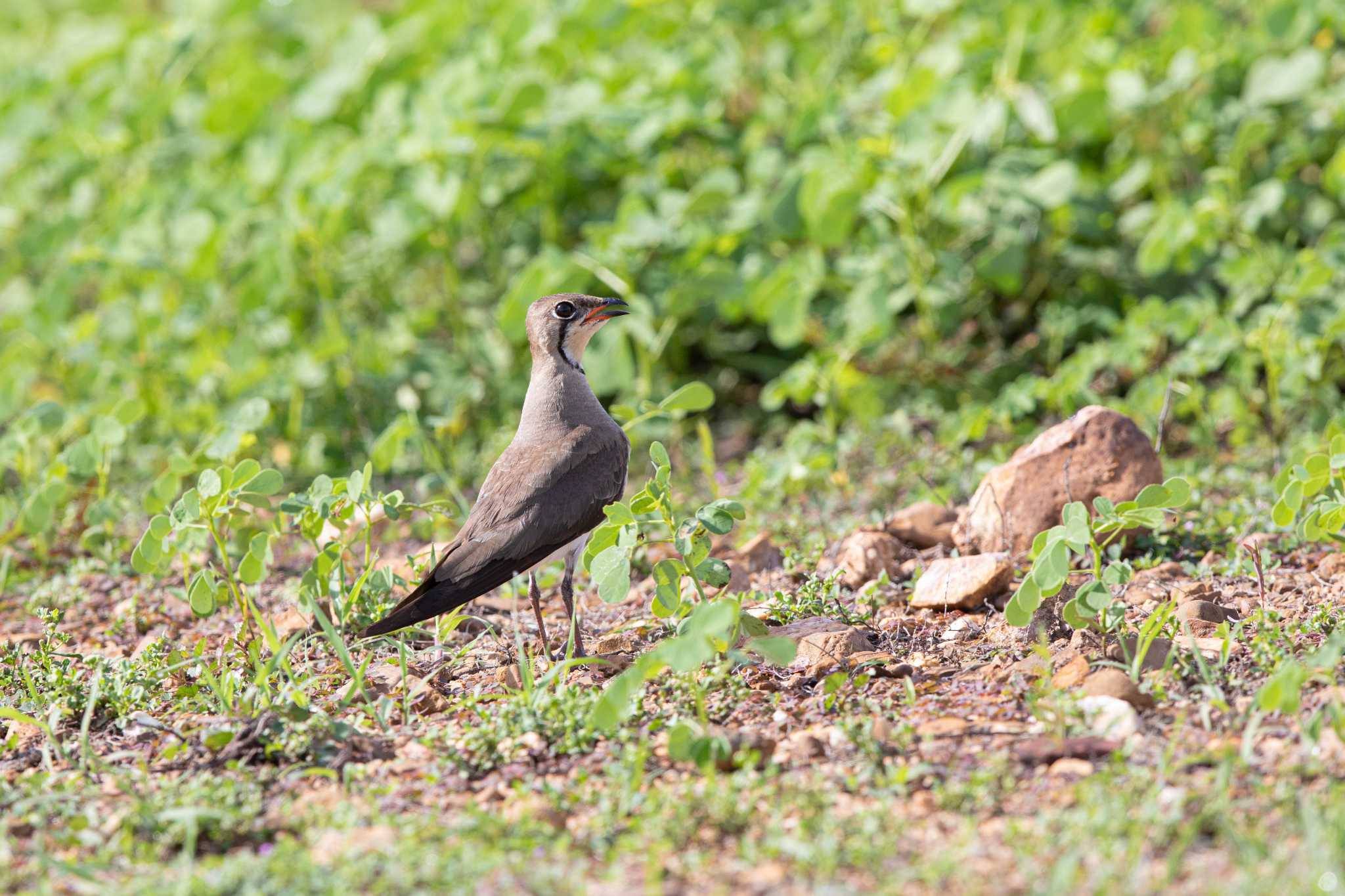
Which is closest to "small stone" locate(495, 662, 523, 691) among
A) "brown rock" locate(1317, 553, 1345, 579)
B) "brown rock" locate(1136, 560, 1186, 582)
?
"brown rock" locate(1136, 560, 1186, 582)

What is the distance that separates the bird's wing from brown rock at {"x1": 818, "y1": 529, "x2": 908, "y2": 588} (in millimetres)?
803

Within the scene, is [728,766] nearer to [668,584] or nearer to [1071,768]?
[668,584]

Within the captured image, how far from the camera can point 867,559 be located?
182 inches

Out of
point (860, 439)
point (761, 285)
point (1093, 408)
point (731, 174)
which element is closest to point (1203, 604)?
point (1093, 408)

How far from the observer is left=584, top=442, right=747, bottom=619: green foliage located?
362 cm

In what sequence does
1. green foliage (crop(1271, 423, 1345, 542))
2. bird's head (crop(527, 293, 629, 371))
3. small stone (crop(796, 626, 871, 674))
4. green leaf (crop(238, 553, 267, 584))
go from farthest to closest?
bird's head (crop(527, 293, 629, 371)), green leaf (crop(238, 553, 267, 584)), small stone (crop(796, 626, 871, 674)), green foliage (crop(1271, 423, 1345, 542))

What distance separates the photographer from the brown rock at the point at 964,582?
4.25 m

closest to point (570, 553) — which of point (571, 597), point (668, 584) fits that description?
point (571, 597)

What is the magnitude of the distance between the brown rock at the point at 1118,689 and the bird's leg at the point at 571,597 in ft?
4.60

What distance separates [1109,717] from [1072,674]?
0.97 feet

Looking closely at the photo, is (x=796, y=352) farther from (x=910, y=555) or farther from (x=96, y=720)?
(x=96, y=720)

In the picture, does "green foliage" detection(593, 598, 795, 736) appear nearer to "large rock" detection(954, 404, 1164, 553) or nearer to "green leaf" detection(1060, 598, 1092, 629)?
"green leaf" detection(1060, 598, 1092, 629)

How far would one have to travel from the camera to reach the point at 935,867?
109 inches

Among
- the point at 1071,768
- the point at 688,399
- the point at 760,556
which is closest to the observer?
the point at 1071,768
